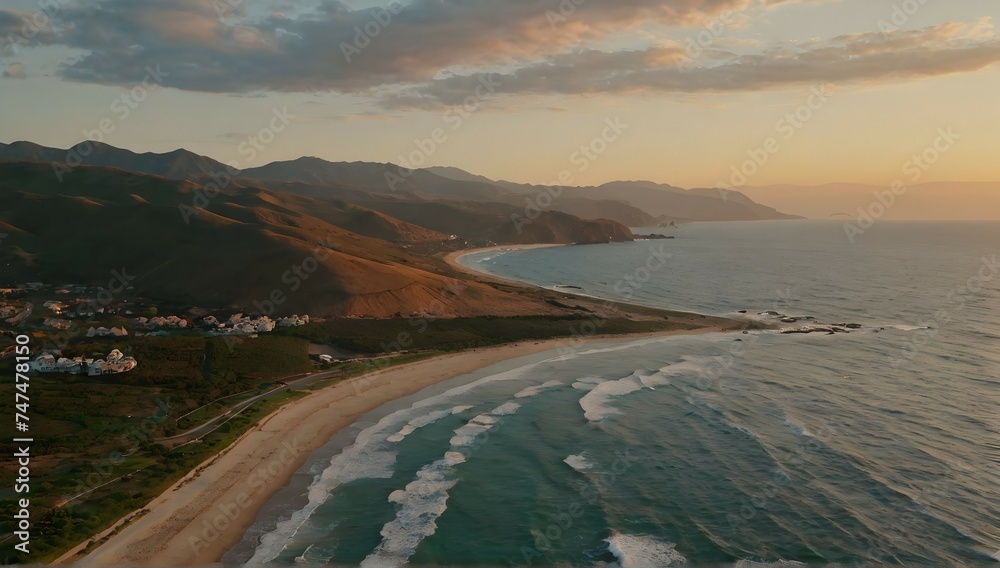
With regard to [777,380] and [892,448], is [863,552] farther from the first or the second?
[777,380]

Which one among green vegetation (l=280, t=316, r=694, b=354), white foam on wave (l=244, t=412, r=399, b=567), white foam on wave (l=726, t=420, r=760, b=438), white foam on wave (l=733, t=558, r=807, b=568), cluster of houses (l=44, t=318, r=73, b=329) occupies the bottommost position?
white foam on wave (l=244, t=412, r=399, b=567)

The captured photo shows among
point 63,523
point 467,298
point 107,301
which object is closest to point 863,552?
point 63,523

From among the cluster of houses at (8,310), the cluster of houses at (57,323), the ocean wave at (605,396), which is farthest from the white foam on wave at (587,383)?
the cluster of houses at (8,310)

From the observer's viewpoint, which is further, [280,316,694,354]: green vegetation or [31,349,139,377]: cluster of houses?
[280,316,694,354]: green vegetation

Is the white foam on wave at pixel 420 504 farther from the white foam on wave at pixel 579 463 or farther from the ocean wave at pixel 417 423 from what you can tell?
the white foam on wave at pixel 579 463

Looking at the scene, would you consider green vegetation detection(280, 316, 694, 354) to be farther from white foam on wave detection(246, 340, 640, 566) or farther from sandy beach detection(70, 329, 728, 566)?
white foam on wave detection(246, 340, 640, 566)

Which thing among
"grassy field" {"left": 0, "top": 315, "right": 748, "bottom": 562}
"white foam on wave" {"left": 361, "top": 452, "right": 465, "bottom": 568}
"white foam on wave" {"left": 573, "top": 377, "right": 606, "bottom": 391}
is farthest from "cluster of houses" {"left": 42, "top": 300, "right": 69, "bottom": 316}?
"white foam on wave" {"left": 573, "top": 377, "right": 606, "bottom": 391}

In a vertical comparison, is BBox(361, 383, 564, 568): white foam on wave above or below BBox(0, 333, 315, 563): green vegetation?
below
